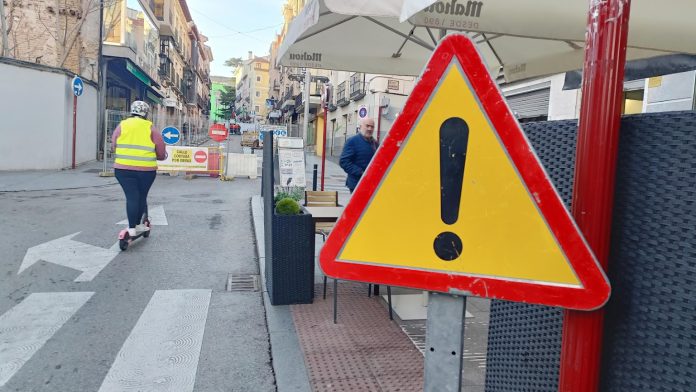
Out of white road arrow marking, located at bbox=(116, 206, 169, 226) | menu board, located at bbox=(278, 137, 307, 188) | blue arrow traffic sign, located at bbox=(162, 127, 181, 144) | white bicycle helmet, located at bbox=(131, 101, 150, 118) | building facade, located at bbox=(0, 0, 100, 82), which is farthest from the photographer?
building facade, located at bbox=(0, 0, 100, 82)

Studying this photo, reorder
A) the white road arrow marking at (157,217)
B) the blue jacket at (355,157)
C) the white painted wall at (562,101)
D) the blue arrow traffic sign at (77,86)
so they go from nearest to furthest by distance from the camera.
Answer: the blue jacket at (355,157), the white road arrow marking at (157,217), the white painted wall at (562,101), the blue arrow traffic sign at (77,86)

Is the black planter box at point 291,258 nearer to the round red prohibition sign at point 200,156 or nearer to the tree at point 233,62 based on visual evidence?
the round red prohibition sign at point 200,156

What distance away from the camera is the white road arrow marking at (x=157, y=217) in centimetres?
827

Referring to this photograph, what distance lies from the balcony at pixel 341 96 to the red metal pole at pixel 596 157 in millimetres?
28357

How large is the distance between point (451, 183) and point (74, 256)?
597 centimetres

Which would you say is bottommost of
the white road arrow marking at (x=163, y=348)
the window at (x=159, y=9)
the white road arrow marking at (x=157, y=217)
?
the white road arrow marking at (x=163, y=348)

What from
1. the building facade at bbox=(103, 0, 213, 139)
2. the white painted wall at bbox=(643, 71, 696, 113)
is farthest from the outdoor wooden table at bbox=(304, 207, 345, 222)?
the building facade at bbox=(103, 0, 213, 139)

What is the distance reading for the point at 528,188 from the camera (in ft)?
4.10

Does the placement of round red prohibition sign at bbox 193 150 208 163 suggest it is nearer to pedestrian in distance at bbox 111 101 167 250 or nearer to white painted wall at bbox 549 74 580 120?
pedestrian in distance at bbox 111 101 167 250

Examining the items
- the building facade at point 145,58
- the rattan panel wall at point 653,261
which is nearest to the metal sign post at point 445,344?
the rattan panel wall at point 653,261

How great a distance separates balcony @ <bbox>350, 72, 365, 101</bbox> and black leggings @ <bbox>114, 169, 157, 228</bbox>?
19863mm

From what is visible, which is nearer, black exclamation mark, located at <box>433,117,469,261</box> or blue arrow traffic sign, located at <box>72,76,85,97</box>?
black exclamation mark, located at <box>433,117,469,261</box>

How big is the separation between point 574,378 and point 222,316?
350 centimetres

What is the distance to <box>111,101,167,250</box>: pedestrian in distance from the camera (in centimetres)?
629
